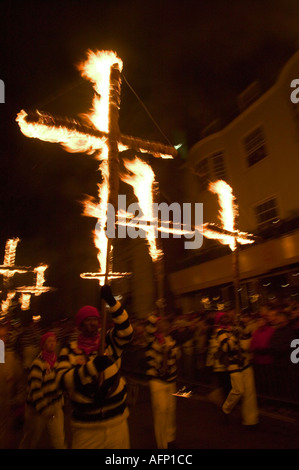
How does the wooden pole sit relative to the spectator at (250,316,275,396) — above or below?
above

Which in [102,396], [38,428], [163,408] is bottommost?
[38,428]

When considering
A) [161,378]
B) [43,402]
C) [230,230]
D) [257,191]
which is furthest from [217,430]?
[257,191]

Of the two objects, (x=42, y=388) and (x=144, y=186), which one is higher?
(x=144, y=186)

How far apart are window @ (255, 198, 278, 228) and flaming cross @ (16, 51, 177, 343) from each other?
957 cm

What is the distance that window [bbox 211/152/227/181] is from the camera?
15.7m

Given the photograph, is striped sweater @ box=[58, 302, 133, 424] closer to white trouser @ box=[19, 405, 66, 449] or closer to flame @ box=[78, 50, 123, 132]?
white trouser @ box=[19, 405, 66, 449]

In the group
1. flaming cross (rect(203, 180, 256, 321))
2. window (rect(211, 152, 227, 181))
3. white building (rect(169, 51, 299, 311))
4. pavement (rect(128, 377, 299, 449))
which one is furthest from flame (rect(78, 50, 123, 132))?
window (rect(211, 152, 227, 181))

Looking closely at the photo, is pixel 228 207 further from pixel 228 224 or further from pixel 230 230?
pixel 230 230

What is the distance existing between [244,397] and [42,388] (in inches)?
144

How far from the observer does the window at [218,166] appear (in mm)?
15696

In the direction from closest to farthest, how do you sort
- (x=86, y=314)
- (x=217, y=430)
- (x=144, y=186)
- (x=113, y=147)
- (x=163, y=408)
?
(x=113, y=147), (x=86, y=314), (x=163, y=408), (x=217, y=430), (x=144, y=186)

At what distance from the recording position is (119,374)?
3.41m

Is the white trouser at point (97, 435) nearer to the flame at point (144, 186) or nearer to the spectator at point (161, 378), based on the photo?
the spectator at point (161, 378)
